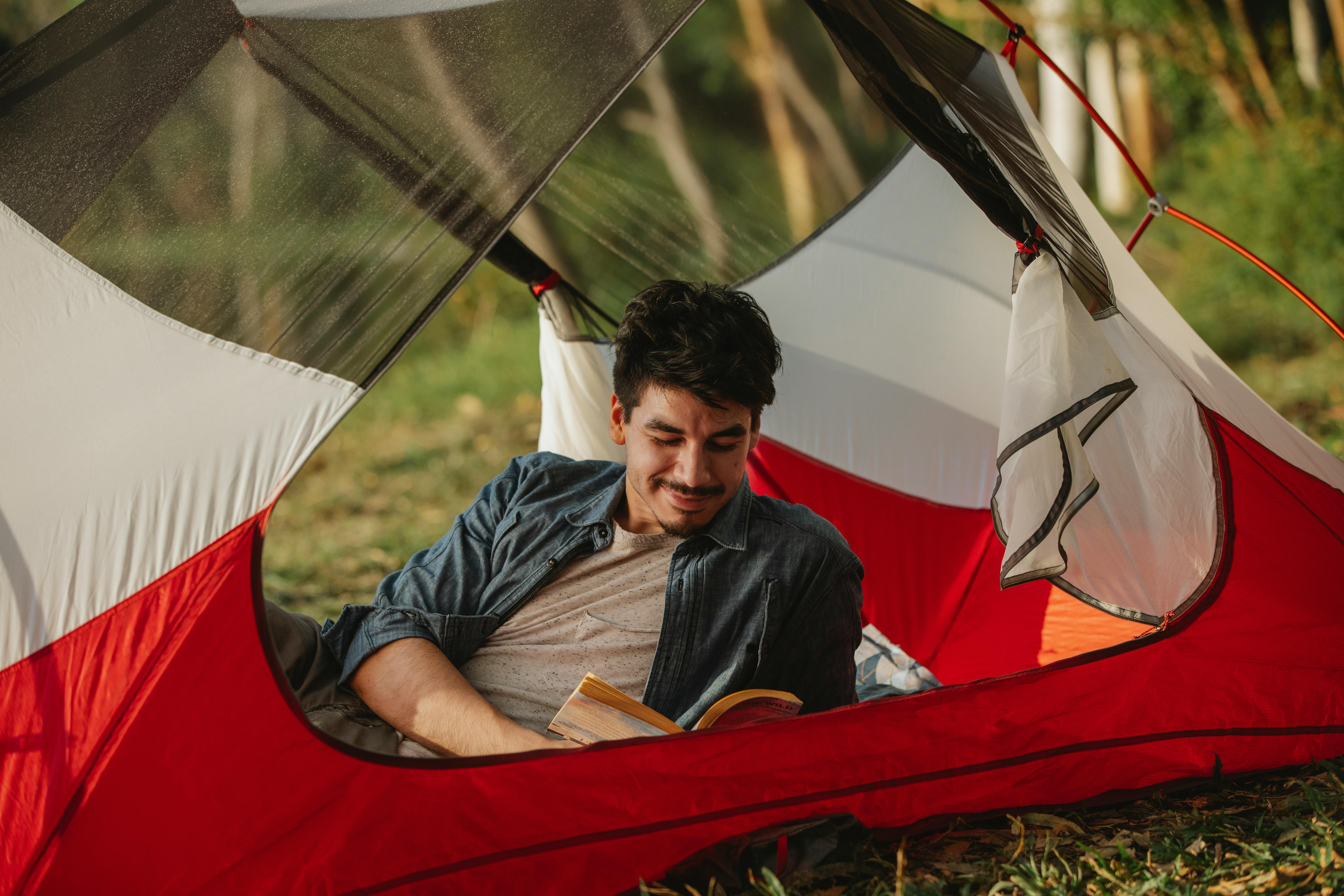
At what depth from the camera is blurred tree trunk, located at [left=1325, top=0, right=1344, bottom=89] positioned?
5902mm

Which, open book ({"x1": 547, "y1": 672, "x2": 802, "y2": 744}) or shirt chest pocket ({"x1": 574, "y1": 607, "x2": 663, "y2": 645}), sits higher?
shirt chest pocket ({"x1": 574, "y1": 607, "x2": 663, "y2": 645})

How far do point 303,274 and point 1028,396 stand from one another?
3.66 feet

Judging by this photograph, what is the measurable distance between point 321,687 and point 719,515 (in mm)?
667

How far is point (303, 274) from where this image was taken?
149 cm

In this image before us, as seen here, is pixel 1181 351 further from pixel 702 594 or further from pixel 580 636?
pixel 580 636

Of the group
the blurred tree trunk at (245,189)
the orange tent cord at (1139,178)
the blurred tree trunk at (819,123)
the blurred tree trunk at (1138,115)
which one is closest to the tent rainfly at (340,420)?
the blurred tree trunk at (245,189)

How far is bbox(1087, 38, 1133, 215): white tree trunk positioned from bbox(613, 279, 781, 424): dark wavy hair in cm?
777

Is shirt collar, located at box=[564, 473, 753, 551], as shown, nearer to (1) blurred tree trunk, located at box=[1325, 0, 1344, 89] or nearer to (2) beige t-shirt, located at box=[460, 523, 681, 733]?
(2) beige t-shirt, located at box=[460, 523, 681, 733]

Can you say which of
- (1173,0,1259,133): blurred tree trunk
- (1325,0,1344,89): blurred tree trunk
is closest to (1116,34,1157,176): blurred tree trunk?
(1173,0,1259,133): blurred tree trunk

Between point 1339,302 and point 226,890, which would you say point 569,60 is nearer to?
point 226,890

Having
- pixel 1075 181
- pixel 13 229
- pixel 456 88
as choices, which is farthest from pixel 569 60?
pixel 1075 181

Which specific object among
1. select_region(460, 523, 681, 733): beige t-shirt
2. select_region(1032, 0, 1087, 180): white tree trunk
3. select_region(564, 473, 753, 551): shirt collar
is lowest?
select_region(460, 523, 681, 733): beige t-shirt

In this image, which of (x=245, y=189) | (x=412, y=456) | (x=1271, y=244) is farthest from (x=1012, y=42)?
(x=1271, y=244)

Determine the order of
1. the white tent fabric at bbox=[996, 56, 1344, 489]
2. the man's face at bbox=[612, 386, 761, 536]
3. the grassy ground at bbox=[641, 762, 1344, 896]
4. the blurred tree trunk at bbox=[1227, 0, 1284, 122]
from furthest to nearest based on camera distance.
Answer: the blurred tree trunk at bbox=[1227, 0, 1284, 122] → the white tent fabric at bbox=[996, 56, 1344, 489] → the man's face at bbox=[612, 386, 761, 536] → the grassy ground at bbox=[641, 762, 1344, 896]
